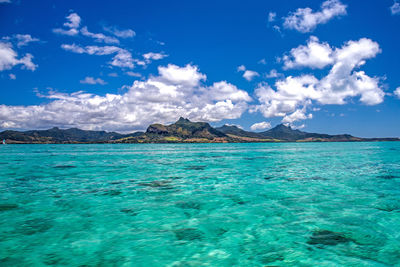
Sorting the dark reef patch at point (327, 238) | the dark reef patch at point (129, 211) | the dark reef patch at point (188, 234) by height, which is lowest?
the dark reef patch at point (129, 211)

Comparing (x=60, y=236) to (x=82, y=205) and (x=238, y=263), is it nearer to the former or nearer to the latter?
(x=82, y=205)

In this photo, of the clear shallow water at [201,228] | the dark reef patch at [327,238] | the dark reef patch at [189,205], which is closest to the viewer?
the clear shallow water at [201,228]

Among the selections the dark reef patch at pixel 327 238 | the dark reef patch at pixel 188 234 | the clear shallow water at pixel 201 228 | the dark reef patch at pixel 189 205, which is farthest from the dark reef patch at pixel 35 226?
the dark reef patch at pixel 327 238

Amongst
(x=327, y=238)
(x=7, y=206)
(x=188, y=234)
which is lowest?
(x=7, y=206)

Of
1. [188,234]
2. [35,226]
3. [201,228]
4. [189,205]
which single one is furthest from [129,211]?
[201,228]

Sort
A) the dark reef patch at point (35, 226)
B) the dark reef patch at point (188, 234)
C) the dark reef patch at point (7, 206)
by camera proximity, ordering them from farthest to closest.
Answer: the dark reef patch at point (7, 206) < the dark reef patch at point (35, 226) < the dark reef patch at point (188, 234)

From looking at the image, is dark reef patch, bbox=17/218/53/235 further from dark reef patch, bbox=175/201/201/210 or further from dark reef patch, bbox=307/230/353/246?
dark reef patch, bbox=307/230/353/246

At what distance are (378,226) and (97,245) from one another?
51.3ft

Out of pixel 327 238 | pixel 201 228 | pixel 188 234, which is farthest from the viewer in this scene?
pixel 201 228

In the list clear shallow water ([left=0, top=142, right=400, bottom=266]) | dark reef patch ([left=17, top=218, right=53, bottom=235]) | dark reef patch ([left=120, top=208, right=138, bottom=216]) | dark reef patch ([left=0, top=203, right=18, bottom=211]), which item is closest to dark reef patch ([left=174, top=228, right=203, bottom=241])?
clear shallow water ([left=0, top=142, right=400, bottom=266])

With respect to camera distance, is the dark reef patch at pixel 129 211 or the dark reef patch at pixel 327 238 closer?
the dark reef patch at pixel 327 238

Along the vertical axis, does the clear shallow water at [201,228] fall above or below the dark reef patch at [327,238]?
below

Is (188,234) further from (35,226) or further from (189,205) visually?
(35,226)

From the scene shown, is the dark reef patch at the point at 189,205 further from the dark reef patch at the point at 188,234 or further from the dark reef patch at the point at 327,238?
the dark reef patch at the point at 327,238
